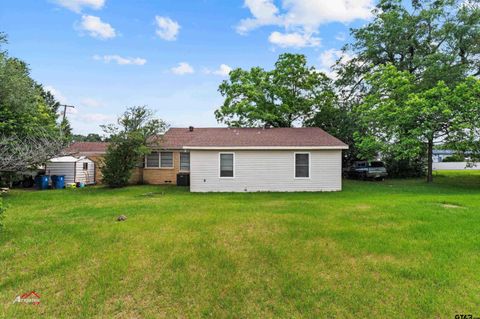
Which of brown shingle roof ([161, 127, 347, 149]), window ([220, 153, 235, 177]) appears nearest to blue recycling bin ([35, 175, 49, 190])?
brown shingle roof ([161, 127, 347, 149])

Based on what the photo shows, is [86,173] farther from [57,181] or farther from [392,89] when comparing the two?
[392,89]

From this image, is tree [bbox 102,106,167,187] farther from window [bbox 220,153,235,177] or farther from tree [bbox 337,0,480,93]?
tree [bbox 337,0,480,93]

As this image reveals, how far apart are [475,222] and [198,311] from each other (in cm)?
685

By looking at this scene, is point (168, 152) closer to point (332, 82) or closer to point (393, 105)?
point (393, 105)

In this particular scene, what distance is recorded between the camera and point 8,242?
502 centimetres

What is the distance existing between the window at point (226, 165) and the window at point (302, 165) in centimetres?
339

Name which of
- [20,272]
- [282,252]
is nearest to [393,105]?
[282,252]

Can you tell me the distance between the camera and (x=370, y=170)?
18.3m

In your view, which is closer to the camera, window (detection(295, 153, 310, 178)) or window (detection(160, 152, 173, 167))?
window (detection(295, 153, 310, 178))

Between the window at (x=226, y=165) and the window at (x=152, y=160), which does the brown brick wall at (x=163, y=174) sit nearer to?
the window at (x=152, y=160)

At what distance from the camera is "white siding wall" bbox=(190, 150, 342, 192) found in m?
12.8

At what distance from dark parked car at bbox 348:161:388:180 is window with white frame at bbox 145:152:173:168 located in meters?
14.2

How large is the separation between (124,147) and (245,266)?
11.9 metres

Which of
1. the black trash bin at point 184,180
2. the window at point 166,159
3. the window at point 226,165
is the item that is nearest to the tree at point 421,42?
the window at point 226,165
